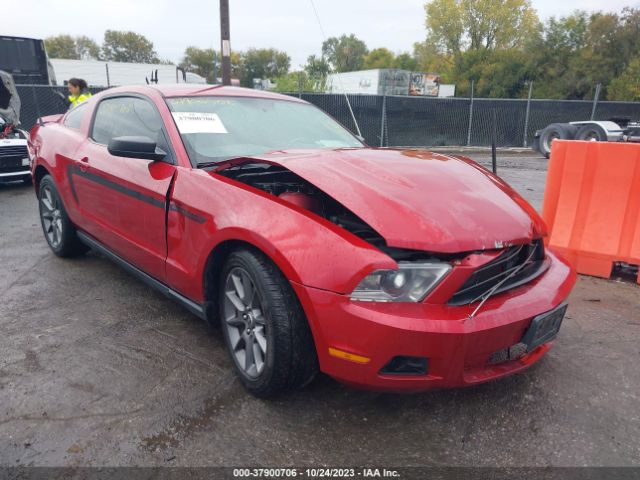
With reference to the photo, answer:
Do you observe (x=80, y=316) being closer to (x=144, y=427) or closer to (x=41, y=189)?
(x=144, y=427)

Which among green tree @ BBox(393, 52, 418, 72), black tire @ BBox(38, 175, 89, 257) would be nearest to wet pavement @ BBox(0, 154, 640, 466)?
black tire @ BBox(38, 175, 89, 257)

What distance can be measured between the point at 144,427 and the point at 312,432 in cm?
75

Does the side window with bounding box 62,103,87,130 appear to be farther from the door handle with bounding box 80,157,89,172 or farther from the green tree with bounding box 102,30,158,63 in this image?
the green tree with bounding box 102,30,158,63

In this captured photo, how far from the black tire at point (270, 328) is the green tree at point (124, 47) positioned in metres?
93.0

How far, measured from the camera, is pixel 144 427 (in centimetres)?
218

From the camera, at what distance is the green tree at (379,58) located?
3073 inches

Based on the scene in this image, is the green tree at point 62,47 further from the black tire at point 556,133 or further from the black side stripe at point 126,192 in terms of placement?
the black side stripe at point 126,192

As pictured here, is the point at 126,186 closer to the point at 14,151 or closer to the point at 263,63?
the point at 14,151

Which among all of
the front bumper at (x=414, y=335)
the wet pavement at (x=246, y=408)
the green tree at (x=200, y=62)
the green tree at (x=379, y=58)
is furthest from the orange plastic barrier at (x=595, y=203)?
the green tree at (x=200, y=62)

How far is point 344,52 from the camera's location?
153 ft

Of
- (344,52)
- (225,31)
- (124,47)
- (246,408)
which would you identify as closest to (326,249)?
(246,408)

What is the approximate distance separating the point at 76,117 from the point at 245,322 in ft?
9.41

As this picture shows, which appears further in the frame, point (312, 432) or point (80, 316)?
point (80, 316)

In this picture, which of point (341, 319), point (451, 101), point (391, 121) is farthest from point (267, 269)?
point (451, 101)
